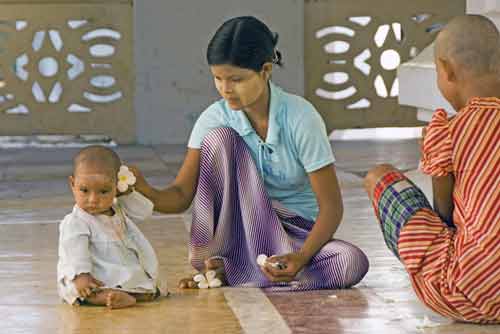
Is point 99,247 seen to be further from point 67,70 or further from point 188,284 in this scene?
point 67,70

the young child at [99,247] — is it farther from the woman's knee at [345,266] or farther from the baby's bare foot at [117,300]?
the woman's knee at [345,266]

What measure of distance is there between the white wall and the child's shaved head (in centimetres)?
595

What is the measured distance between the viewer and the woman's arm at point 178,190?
352 centimetres

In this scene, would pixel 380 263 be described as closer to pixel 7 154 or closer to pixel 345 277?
pixel 345 277

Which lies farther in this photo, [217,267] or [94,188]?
[217,267]

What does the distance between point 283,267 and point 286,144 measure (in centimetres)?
36

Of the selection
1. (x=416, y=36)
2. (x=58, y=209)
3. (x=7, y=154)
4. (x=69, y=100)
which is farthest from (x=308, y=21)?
(x=58, y=209)

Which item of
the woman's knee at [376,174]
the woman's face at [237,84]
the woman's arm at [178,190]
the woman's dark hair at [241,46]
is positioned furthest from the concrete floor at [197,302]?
the woman's dark hair at [241,46]

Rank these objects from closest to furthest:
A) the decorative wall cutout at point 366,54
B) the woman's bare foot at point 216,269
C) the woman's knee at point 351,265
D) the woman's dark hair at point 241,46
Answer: the woman's dark hair at point 241,46 < the woman's knee at point 351,265 < the woman's bare foot at point 216,269 < the decorative wall cutout at point 366,54

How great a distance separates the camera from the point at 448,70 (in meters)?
2.91

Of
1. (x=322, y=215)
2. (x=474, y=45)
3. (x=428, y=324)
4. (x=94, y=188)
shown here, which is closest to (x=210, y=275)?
(x=322, y=215)

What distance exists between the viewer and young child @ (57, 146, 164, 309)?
325 cm

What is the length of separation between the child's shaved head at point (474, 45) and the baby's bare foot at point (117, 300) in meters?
1.06

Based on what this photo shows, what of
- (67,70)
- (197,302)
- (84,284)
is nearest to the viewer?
(84,284)
